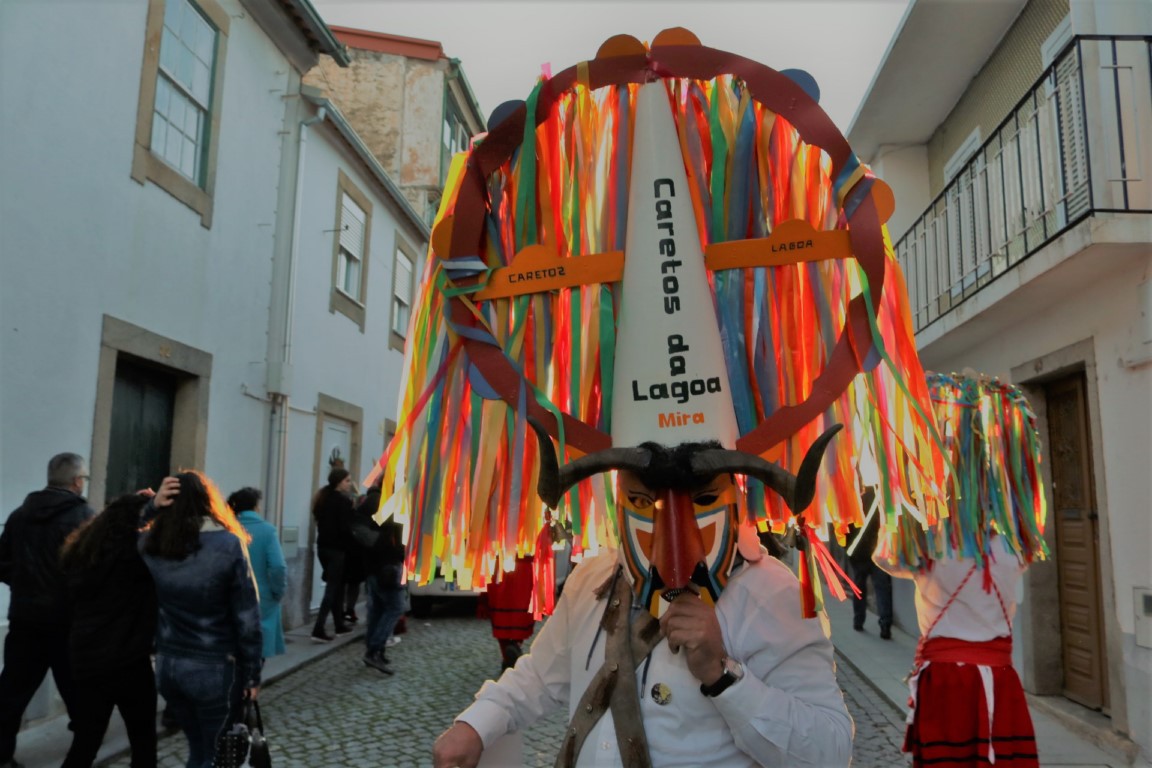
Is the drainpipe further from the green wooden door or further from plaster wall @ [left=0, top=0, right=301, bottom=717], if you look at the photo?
the green wooden door

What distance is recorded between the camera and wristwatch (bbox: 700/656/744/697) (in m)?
1.71

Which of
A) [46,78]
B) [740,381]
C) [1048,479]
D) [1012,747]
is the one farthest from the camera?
[1048,479]

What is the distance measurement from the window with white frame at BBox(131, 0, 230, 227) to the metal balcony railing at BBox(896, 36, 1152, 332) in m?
6.67

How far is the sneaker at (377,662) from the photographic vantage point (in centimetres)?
787

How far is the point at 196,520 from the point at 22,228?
9.13 feet

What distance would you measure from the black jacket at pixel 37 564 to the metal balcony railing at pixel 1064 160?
20.2 ft

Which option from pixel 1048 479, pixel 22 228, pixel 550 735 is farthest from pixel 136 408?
pixel 1048 479

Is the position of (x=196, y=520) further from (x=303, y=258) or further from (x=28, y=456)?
(x=303, y=258)

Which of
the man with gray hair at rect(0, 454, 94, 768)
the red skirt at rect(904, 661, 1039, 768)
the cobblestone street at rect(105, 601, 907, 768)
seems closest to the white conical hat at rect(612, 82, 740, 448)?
the red skirt at rect(904, 661, 1039, 768)

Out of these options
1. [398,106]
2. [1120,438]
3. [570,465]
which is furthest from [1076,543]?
[398,106]

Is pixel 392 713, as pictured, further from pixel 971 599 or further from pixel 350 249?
pixel 350 249

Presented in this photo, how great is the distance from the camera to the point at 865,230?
194 centimetres

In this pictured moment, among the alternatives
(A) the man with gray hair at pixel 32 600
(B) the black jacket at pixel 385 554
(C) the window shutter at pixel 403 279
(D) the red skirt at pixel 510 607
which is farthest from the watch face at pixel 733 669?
(C) the window shutter at pixel 403 279

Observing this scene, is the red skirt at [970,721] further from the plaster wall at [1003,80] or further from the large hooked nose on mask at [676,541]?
the plaster wall at [1003,80]
